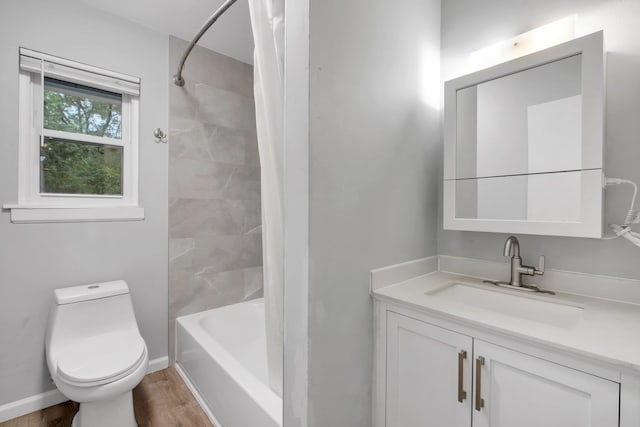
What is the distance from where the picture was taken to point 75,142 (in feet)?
5.81

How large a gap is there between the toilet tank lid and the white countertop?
61.5 inches

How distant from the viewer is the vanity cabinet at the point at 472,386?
72 cm

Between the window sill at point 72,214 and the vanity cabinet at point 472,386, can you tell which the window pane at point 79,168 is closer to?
the window sill at point 72,214

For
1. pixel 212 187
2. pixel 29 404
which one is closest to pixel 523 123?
pixel 212 187

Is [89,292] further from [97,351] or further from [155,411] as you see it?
[155,411]

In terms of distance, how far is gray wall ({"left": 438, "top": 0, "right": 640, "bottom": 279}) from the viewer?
102 cm

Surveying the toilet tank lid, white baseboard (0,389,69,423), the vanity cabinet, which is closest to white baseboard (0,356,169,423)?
white baseboard (0,389,69,423)

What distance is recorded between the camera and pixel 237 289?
2342 mm

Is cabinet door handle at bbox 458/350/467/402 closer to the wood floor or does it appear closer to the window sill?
the wood floor

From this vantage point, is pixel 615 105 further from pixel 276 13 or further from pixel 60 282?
pixel 60 282

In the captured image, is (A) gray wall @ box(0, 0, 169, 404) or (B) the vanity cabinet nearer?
(B) the vanity cabinet

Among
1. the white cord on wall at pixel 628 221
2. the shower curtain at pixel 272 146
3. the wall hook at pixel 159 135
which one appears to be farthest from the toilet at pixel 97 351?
the white cord on wall at pixel 628 221

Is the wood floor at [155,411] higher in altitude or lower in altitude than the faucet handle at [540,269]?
lower

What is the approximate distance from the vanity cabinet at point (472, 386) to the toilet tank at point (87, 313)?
60.9 inches
